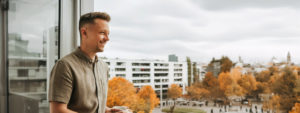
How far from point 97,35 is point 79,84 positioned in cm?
19

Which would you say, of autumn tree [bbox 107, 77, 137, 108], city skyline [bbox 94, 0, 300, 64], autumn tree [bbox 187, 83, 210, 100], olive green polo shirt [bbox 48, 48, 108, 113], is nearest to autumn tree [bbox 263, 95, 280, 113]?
city skyline [bbox 94, 0, 300, 64]

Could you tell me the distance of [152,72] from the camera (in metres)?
2.19

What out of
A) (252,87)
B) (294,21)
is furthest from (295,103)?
(294,21)

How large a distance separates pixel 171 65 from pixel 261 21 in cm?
92

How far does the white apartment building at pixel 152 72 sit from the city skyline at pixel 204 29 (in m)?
0.09

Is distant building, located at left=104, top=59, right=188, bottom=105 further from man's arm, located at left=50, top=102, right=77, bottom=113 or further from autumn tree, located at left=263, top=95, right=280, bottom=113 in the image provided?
man's arm, located at left=50, top=102, right=77, bottom=113

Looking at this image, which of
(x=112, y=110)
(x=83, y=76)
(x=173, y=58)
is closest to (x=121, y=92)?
(x=173, y=58)

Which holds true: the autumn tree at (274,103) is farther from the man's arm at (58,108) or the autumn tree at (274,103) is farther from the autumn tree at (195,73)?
the man's arm at (58,108)

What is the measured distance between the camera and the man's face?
0.81 meters

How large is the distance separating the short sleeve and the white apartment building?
4.45 feet

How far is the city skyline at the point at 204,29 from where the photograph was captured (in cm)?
170

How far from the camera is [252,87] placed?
1.83m

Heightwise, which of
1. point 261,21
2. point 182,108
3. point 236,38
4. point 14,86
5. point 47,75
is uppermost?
point 261,21

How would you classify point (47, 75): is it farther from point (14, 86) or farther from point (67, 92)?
point (67, 92)
